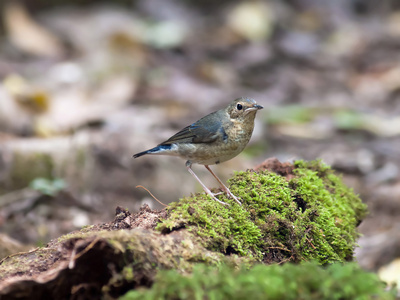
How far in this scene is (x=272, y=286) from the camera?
230cm

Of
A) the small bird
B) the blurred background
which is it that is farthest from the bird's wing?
the blurred background

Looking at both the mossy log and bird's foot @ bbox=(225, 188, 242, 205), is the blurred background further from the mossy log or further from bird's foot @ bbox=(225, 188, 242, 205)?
bird's foot @ bbox=(225, 188, 242, 205)

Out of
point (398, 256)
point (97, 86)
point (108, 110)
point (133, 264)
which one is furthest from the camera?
point (97, 86)

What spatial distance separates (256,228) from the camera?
12.0ft

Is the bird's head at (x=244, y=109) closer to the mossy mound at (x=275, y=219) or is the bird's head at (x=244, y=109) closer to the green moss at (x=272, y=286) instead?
the mossy mound at (x=275, y=219)

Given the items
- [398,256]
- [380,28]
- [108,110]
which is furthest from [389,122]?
[380,28]

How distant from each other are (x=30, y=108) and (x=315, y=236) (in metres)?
6.15

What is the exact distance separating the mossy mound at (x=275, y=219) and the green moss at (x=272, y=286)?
33.4 inches

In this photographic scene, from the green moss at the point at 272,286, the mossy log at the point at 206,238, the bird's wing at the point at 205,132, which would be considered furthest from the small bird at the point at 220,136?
the green moss at the point at 272,286

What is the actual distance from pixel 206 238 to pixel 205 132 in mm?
1933

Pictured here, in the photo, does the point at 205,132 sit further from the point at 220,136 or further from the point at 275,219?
the point at 275,219

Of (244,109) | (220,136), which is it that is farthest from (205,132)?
(244,109)

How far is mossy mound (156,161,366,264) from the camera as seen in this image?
11.2ft

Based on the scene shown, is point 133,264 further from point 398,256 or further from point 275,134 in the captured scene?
point 275,134
